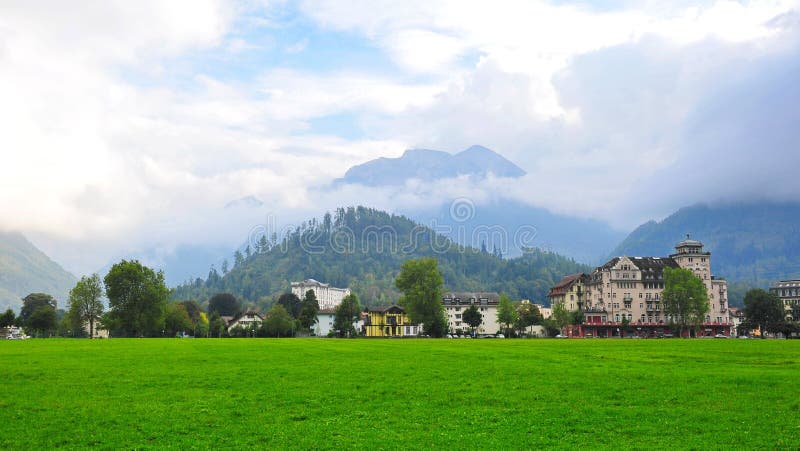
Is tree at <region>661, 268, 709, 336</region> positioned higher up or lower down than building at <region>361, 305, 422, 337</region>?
higher up

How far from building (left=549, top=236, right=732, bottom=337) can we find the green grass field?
146 metres

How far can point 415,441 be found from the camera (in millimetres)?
20781

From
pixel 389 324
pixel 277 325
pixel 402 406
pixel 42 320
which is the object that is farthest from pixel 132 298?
pixel 402 406

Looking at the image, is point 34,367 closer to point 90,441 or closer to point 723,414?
point 90,441

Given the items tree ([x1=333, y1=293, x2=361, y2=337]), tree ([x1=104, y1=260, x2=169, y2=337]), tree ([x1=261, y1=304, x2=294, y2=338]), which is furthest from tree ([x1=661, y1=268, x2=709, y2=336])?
tree ([x1=104, y1=260, x2=169, y2=337])

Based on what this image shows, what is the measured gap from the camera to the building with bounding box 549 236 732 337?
182500 mm

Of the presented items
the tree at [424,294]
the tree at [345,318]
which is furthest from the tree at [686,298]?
the tree at [345,318]

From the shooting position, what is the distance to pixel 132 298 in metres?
142

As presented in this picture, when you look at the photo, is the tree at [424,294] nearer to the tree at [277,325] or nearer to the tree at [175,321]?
the tree at [277,325]

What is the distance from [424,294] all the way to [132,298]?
60.9 m

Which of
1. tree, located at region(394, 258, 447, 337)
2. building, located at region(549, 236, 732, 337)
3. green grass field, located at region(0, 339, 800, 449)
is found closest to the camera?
green grass field, located at region(0, 339, 800, 449)

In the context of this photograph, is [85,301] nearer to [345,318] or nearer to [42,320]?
[42,320]

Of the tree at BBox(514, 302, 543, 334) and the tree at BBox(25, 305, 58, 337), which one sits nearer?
the tree at BBox(25, 305, 58, 337)

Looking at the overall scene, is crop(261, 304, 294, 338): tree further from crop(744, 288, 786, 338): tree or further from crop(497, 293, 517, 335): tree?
crop(744, 288, 786, 338): tree
